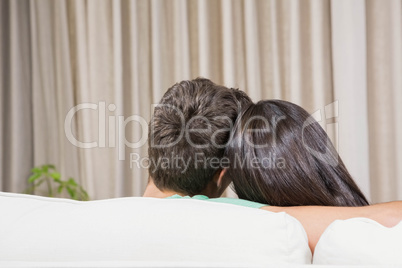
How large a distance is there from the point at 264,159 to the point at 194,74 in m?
1.64

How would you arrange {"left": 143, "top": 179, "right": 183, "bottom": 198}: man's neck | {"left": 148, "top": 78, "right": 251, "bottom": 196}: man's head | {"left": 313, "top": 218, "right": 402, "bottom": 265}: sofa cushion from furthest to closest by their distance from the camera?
{"left": 143, "top": 179, "right": 183, "bottom": 198}: man's neck < {"left": 148, "top": 78, "right": 251, "bottom": 196}: man's head < {"left": 313, "top": 218, "right": 402, "bottom": 265}: sofa cushion

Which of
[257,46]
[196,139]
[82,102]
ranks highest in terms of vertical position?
[257,46]

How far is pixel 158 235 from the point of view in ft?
1.71

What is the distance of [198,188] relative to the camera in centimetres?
124

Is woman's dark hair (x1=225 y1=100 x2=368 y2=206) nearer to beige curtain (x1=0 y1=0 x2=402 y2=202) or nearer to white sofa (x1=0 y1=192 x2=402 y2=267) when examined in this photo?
white sofa (x1=0 y1=192 x2=402 y2=267)

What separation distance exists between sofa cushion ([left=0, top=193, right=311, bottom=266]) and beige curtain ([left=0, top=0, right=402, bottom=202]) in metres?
1.74

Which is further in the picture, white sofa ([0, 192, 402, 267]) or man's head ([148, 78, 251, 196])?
man's head ([148, 78, 251, 196])

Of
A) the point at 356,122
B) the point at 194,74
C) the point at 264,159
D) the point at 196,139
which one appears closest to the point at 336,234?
the point at 264,159

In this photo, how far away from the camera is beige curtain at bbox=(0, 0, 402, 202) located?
218 cm

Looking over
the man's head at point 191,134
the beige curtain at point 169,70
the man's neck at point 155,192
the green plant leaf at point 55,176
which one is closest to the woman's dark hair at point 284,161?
the man's head at point 191,134

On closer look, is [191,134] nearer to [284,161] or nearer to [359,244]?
[284,161]

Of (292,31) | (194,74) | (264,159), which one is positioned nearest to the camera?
(264,159)

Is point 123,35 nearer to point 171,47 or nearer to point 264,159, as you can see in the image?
point 171,47

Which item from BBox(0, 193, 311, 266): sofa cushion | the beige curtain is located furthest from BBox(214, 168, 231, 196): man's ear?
the beige curtain
